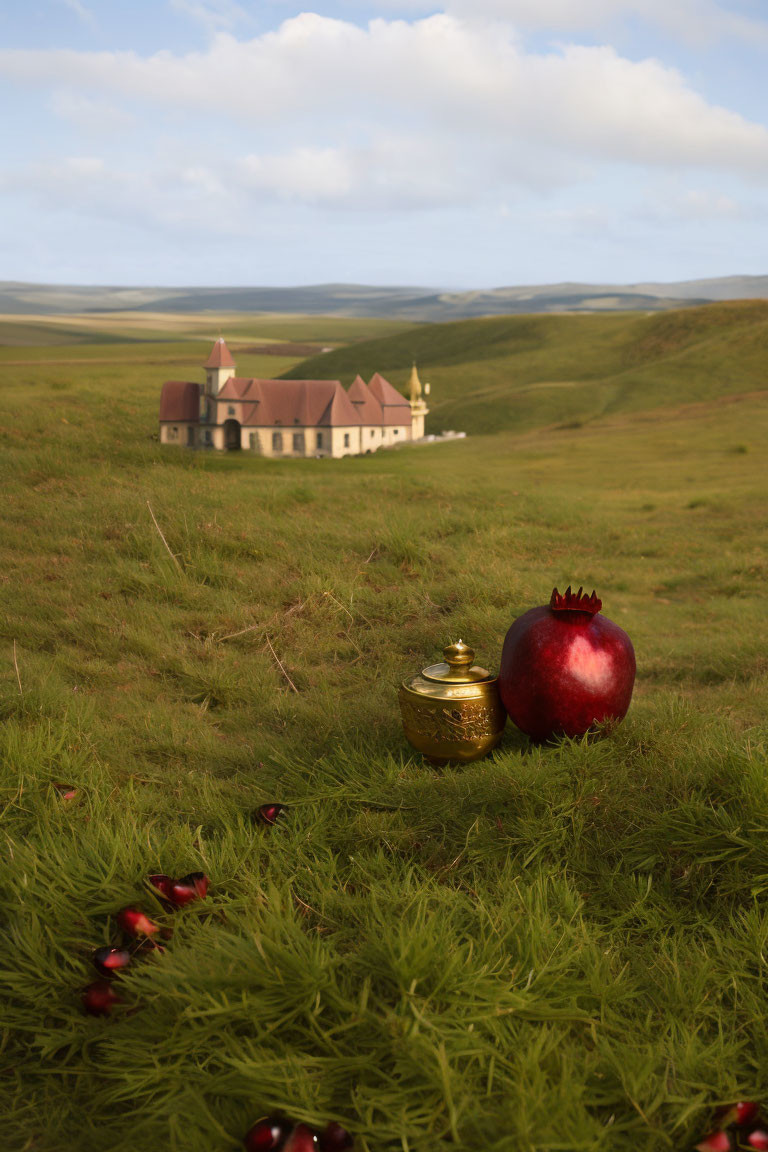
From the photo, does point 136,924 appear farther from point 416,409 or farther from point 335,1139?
point 416,409

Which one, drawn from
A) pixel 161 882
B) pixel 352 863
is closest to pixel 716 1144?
pixel 352 863

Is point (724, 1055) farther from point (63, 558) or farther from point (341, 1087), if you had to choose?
point (63, 558)

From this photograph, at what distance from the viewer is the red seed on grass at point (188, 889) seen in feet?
12.0

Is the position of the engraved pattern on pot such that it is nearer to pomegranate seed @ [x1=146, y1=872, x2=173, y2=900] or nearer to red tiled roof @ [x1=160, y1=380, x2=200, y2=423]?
pomegranate seed @ [x1=146, y1=872, x2=173, y2=900]

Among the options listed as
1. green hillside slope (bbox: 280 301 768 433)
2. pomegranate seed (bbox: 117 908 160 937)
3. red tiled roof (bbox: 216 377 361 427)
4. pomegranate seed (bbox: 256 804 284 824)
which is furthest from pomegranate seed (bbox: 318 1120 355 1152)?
green hillside slope (bbox: 280 301 768 433)

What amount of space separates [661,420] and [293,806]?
33.0m

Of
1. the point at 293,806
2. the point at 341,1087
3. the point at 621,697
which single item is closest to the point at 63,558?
the point at 293,806

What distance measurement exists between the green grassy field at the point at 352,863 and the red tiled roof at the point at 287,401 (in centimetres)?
1979

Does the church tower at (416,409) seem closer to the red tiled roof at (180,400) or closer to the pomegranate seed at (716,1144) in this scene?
the red tiled roof at (180,400)

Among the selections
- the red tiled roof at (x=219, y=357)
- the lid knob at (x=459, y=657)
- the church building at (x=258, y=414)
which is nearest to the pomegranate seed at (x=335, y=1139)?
the lid knob at (x=459, y=657)

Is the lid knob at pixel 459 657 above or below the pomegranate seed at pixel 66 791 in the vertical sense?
above

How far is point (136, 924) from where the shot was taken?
11.5ft

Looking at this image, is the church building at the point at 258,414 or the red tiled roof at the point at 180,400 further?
the church building at the point at 258,414

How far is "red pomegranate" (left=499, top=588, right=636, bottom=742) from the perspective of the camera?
4812 mm
